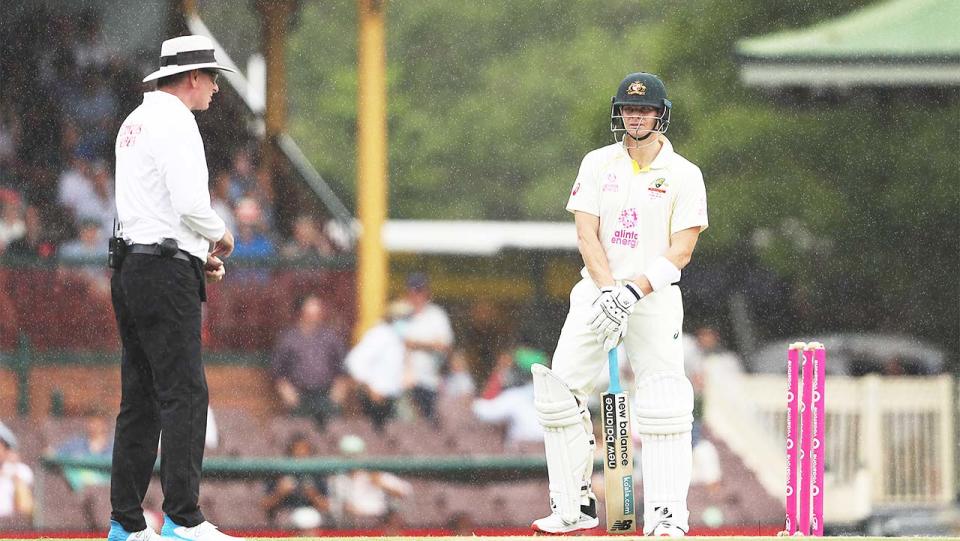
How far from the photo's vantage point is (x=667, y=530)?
589cm

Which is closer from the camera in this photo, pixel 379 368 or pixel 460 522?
pixel 460 522

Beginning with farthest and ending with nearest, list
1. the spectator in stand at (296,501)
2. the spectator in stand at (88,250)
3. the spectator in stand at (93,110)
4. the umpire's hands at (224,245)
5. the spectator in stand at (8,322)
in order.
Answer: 1. the spectator in stand at (93,110)
2. the spectator in stand at (8,322)
3. the spectator in stand at (88,250)
4. the spectator in stand at (296,501)
5. the umpire's hands at (224,245)

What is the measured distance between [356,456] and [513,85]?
6.06m

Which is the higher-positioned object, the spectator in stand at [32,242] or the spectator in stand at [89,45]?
the spectator in stand at [89,45]

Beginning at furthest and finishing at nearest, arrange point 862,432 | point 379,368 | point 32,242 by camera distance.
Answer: point 862,432
point 379,368
point 32,242

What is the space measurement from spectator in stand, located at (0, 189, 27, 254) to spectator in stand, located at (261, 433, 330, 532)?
2720 millimetres

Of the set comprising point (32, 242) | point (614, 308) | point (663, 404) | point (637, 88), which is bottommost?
point (663, 404)

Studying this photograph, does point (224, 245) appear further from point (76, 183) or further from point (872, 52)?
point (872, 52)

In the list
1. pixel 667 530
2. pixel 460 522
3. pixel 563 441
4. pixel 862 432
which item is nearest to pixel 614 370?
pixel 563 441

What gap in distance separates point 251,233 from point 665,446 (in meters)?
7.56

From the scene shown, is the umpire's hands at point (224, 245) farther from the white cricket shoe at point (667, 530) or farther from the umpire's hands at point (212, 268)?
the white cricket shoe at point (667, 530)

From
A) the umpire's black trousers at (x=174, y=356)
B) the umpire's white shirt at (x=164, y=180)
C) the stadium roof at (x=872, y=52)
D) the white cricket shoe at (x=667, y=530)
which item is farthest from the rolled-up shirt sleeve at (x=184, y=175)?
the stadium roof at (x=872, y=52)

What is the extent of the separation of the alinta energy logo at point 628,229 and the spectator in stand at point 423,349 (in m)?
7.26

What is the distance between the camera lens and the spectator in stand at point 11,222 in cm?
1300
